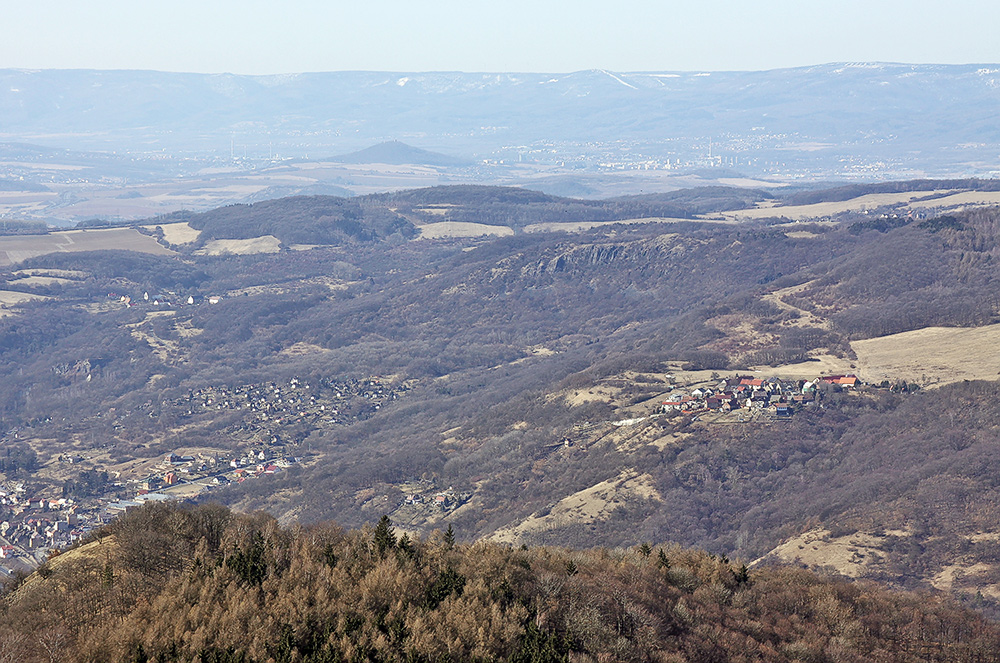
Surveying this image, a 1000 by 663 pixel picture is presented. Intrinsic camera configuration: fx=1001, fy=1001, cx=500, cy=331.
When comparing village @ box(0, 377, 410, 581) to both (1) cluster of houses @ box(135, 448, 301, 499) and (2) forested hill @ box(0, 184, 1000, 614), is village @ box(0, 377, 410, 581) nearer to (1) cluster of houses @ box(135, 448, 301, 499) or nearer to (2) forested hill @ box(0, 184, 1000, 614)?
(1) cluster of houses @ box(135, 448, 301, 499)

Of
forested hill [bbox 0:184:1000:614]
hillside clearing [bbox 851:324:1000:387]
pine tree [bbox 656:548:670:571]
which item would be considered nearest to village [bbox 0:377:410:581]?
forested hill [bbox 0:184:1000:614]

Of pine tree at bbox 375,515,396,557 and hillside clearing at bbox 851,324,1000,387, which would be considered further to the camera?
hillside clearing at bbox 851,324,1000,387

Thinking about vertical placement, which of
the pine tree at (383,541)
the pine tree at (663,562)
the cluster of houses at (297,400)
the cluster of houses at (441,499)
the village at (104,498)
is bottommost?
the cluster of houses at (297,400)

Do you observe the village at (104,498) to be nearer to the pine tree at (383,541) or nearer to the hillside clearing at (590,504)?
the hillside clearing at (590,504)

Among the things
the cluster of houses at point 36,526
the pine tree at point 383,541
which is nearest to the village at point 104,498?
the cluster of houses at point 36,526

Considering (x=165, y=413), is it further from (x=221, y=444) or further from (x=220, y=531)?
(x=220, y=531)

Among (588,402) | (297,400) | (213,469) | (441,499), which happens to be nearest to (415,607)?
(441,499)
